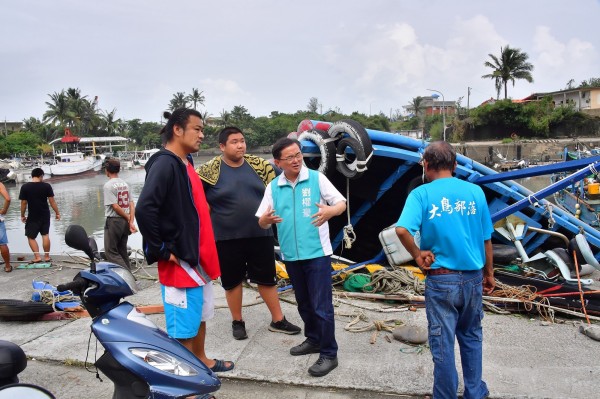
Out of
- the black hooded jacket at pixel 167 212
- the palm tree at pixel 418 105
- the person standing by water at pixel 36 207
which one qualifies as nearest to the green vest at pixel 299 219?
the black hooded jacket at pixel 167 212

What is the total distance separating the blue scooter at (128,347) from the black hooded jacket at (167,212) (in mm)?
310

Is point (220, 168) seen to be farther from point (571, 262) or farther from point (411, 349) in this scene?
point (571, 262)

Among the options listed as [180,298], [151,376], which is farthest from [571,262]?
[151,376]

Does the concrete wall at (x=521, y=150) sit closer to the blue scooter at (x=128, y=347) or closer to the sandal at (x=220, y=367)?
the sandal at (x=220, y=367)

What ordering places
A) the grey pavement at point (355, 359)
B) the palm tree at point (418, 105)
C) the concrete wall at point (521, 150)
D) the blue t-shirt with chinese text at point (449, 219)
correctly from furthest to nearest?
the palm tree at point (418, 105)
the concrete wall at point (521, 150)
the grey pavement at point (355, 359)
the blue t-shirt with chinese text at point (449, 219)

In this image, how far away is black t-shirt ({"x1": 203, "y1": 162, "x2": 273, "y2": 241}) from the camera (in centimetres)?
383

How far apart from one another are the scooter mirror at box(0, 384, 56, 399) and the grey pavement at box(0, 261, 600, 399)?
108cm

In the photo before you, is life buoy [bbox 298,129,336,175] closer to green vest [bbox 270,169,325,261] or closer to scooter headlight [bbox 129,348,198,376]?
green vest [bbox 270,169,325,261]

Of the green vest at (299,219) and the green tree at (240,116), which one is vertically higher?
the green tree at (240,116)

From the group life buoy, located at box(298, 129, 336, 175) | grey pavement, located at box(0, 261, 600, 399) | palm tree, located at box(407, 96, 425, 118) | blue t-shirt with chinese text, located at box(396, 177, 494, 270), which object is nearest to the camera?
blue t-shirt with chinese text, located at box(396, 177, 494, 270)

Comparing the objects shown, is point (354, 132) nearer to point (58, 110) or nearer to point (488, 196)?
point (488, 196)

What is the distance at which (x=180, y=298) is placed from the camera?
284 centimetres

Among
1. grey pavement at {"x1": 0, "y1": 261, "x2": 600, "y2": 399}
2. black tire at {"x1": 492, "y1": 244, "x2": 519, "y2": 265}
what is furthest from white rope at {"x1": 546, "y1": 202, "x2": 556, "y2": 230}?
grey pavement at {"x1": 0, "y1": 261, "x2": 600, "y2": 399}

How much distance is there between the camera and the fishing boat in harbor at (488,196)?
495 cm
